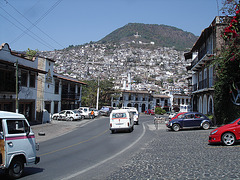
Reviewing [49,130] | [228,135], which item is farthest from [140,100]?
[228,135]

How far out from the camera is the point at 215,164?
29.6ft

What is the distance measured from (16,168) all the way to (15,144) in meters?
0.76

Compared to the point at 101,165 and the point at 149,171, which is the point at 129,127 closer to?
the point at 101,165

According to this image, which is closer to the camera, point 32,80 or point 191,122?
point 191,122

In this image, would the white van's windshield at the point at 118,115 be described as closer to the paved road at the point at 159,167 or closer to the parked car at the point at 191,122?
the parked car at the point at 191,122

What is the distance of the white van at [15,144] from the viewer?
7.87 metres

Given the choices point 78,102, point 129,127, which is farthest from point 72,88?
point 129,127

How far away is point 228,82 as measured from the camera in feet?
75.4

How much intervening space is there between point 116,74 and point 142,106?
104 metres

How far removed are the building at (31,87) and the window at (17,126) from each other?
13824mm

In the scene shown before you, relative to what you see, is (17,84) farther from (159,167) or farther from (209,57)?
(209,57)

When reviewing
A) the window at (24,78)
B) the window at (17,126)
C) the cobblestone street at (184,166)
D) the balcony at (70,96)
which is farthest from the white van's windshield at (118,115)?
the balcony at (70,96)

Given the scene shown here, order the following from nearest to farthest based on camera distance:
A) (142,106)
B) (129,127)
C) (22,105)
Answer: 1. (129,127)
2. (22,105)
3. (142,106)

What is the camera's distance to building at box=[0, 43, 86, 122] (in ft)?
84.2
